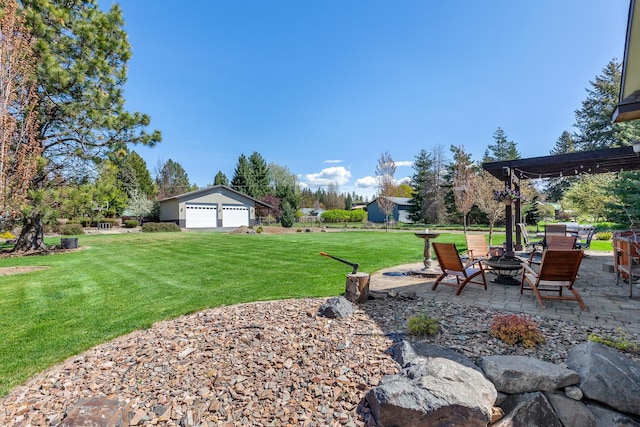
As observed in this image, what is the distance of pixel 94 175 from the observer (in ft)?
39.0

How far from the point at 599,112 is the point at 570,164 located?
31709mm

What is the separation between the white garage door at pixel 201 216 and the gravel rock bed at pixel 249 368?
81.5ft

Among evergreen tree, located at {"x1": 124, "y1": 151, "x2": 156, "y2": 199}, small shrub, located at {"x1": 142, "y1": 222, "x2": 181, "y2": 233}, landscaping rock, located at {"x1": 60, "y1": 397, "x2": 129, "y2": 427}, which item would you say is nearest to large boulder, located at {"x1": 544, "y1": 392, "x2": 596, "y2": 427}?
landscaping rock, located at {"x1": 60, "y1": 397, "x2": 129, "y2": 427}

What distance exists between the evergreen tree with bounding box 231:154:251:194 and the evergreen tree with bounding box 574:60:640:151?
36.2 m

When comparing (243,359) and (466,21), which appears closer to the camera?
(243,359)

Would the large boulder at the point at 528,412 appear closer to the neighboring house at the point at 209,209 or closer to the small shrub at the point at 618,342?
the small shrub at the point at 618,342

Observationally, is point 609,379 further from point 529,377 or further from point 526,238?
point 526,238

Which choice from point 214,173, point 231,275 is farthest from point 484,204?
point 214,173

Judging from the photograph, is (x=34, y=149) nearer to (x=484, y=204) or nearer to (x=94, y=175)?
(x=94, y=175)

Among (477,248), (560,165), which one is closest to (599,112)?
(560,165)

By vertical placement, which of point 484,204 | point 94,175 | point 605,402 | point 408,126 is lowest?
point 605,402

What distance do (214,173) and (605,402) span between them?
52021mm

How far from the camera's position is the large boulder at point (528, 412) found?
7.09 ft

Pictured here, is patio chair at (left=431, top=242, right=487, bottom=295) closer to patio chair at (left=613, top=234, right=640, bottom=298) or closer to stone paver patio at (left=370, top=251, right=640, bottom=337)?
stone paver patio at (left=370, top=251, right=640, bottom=337)
